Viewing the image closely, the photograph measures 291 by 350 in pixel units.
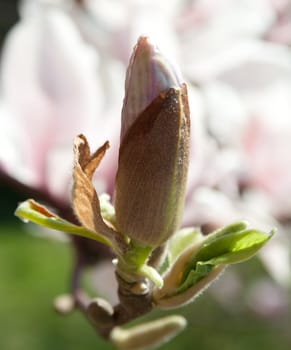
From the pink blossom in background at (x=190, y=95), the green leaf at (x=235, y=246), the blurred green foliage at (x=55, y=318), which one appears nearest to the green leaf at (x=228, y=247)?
the green leaf at (x=235, y=246)

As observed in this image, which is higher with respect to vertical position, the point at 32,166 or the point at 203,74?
the point at 203,74

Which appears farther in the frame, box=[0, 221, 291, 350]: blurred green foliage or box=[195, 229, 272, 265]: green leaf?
box=[0, 221, 291, 350]: blurred green foliage

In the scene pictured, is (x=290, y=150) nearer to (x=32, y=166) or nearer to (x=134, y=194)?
(x=32, y=166)

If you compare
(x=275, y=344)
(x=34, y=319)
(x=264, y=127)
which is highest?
(x=264, y=127)

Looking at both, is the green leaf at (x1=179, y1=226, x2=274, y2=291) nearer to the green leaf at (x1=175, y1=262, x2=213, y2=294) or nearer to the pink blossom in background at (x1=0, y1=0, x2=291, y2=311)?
the green leaf at (x1=175, y1=262, x2=213, y2=294)

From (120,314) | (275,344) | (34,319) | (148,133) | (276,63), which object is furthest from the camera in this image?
(34,319)

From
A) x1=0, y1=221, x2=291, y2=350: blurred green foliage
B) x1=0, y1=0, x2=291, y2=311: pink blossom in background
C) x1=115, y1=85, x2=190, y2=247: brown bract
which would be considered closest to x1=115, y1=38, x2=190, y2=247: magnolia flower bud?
x1=115, y1=85, x2=190, y2=247: brown bract

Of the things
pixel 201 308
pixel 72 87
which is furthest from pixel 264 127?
pixel 201 308
